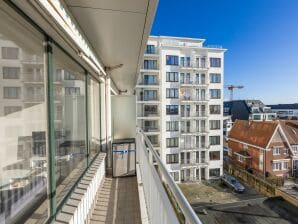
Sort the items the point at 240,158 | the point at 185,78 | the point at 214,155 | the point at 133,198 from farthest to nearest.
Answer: the point at 240,158
the point at 214,155
the point at 185,78
the point at 133,198

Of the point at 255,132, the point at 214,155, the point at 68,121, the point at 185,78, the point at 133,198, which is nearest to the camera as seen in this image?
the point at 68,121

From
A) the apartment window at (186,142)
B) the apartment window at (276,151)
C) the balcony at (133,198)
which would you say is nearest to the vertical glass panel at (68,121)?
the balcony at (133,198)

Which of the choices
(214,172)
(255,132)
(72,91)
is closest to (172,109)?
(214,172)

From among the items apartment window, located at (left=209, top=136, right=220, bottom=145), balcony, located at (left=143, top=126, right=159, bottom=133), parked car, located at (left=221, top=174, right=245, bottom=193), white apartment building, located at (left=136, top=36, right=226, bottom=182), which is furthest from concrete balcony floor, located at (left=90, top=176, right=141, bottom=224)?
apartment window, located at (left=209, top=136, right=220, bottom=145)

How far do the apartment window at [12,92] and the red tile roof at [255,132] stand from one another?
1502 cm

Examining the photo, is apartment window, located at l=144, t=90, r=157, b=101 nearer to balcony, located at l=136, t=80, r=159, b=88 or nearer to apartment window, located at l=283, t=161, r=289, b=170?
balcony, located at l=136, t=80, r=159, b=88

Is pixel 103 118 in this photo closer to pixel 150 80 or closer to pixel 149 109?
pixel 149 109

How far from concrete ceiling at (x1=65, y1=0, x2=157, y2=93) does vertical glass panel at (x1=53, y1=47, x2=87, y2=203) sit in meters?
0.35

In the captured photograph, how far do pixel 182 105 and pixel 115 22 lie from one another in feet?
39.4

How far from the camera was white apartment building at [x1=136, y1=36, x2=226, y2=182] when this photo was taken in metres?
12.9

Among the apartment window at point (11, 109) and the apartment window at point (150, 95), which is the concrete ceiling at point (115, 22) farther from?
the apartment window at point (150, 95)

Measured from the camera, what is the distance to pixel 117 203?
8.12 feet

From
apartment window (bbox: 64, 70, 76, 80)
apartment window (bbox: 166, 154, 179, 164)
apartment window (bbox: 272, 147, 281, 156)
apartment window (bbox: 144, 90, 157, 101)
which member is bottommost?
apartment window (bbox: 166, 154, 179, 164)

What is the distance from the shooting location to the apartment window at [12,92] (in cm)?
87
